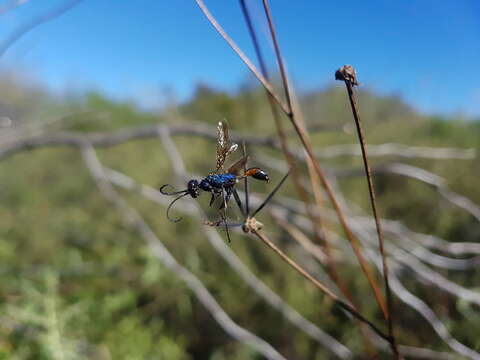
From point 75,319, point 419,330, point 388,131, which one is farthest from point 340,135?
point 75,319

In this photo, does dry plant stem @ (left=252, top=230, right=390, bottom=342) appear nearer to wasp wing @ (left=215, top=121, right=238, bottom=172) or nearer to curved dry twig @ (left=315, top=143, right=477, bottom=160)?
wasp wing @ (left=215, top=121, right=238, bottom=172)

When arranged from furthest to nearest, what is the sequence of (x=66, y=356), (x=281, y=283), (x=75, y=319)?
1. (x=281, y=283)
2. (x=75, y=319)
3. (x=66, y=356)

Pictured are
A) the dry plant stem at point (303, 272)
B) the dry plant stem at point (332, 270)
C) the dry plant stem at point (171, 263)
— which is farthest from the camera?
the dry plant stem at point (171, 263)

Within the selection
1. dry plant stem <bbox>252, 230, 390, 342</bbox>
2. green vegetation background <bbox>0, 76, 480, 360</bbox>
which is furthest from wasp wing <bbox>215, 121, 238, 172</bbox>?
green vegetation background <bbox>0, 76, 480, 360</bbox>

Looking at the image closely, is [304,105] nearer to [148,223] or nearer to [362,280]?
[362,280]

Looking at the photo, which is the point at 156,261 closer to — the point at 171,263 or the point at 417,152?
the point at 171,263

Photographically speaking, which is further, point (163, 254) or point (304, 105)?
point (304, 105)

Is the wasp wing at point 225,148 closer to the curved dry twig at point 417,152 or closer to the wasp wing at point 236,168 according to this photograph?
the wasp wing at point 236,168

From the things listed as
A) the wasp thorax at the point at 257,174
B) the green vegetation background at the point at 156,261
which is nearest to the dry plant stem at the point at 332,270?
the wasp thorax at the point at 257,174

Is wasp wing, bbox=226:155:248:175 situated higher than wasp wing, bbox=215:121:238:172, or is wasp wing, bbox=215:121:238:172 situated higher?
wasp wing, bbox=215:121:238:172
